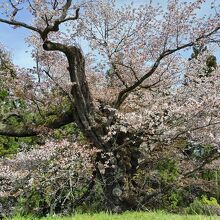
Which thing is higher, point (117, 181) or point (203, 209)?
point (117, 181)

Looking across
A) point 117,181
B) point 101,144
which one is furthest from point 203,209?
point 101,144

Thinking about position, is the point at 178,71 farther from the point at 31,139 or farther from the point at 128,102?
the point at 31,139

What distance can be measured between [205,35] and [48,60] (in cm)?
547

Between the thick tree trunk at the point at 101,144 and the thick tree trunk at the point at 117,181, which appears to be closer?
the thick tree trunk at the point at 101,144

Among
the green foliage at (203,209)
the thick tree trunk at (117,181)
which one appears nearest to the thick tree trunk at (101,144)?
the thick tree trunk at (117,181)

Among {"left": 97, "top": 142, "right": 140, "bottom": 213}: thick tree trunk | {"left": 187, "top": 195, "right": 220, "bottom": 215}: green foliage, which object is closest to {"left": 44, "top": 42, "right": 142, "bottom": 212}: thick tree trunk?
{"left": 97, "top": 142, "right": 140, "bottom": 213}: thick tree trunk

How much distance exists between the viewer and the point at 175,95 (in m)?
14.5

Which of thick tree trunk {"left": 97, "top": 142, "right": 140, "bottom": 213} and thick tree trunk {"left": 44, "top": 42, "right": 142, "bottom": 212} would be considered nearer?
thick tree trunk {"left": 44, "top": 42, "right": 142, "bottom": 212}

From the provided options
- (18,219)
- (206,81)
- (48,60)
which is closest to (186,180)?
(206,81)

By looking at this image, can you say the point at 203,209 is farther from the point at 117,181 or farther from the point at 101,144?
the point at 101,144

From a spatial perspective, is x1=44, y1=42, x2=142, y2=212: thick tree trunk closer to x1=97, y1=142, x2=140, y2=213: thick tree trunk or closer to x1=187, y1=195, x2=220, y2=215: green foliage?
x1=97, y1=142, x2=140, y2=213: thick tree trunk

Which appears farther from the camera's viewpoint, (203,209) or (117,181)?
(117,181)

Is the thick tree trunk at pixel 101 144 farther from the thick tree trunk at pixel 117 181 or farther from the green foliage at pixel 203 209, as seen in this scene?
the green foliage at pixel 203 209

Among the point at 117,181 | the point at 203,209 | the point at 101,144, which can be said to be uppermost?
the point at 101,144
